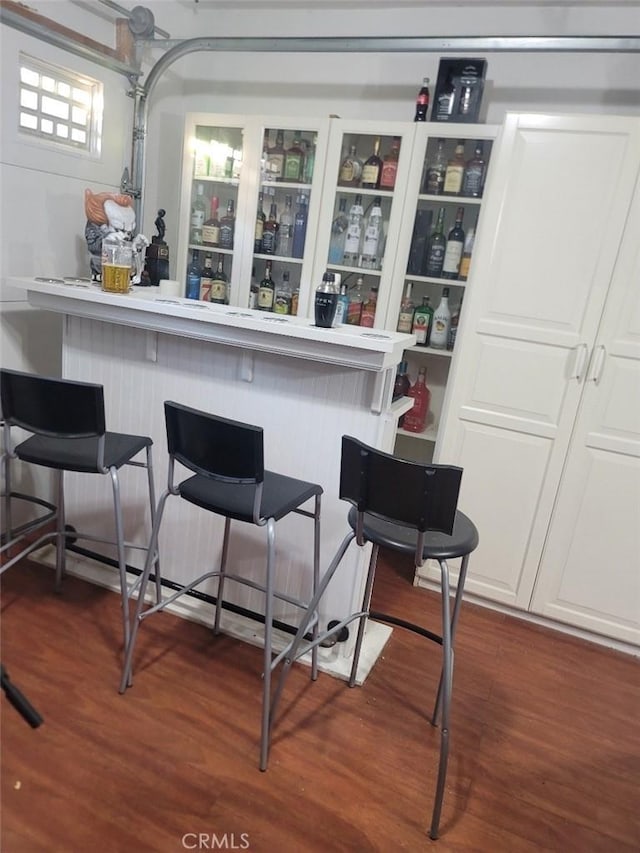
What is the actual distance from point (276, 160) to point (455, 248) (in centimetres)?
98

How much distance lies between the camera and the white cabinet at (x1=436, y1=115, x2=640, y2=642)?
6.94ft

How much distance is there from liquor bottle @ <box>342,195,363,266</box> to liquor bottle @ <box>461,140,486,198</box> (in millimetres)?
487

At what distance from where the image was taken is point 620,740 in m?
1.90

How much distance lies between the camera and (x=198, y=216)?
299 cm

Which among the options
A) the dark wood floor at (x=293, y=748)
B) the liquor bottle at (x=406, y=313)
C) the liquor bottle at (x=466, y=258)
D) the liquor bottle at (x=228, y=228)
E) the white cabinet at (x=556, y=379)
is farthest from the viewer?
the liquor bottle at (x=228, y=228)

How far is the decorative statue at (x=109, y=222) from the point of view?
2.19m

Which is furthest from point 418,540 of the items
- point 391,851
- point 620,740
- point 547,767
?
point 620,740

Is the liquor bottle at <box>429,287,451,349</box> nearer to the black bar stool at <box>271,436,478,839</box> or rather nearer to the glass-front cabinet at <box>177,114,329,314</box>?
the glass-front cabinet at <box>177,114,329,314</box>

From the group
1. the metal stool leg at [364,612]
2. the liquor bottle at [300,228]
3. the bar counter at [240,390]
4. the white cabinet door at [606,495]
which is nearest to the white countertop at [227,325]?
the bar counter at [240,390]

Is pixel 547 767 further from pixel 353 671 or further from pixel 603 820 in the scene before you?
pixel 353 671

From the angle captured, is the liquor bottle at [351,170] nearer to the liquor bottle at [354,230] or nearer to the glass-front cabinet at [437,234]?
the liquor bottle at [354,230]

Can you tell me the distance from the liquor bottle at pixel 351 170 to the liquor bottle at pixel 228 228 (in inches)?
23.6

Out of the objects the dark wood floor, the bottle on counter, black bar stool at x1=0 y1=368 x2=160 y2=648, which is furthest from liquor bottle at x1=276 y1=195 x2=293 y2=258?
the dark wood floor

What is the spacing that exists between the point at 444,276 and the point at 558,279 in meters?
0.59
